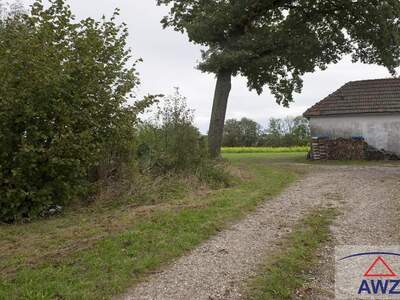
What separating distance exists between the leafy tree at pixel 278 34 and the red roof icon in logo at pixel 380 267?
41.8 ft

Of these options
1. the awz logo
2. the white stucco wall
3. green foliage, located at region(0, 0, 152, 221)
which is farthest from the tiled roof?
the awz logo

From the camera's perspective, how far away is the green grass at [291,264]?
168 inches

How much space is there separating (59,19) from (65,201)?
13.5ft

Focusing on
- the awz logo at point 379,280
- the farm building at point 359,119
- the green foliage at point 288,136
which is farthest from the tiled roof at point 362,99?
the green foliage at point 288,136

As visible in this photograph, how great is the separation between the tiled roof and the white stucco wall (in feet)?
1.18

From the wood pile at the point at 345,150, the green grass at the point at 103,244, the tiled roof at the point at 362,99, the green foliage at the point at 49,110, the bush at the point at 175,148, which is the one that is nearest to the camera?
the green grass at the point at 103,244

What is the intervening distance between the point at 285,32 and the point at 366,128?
7915mm

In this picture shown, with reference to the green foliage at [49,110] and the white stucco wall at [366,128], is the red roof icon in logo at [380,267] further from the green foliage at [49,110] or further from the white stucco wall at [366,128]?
the white stucco wall at [366,128]

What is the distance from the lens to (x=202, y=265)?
5141 mm

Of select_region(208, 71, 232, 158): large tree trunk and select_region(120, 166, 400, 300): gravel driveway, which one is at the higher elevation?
select_region(208, 71, 232, 158): large tree trunk

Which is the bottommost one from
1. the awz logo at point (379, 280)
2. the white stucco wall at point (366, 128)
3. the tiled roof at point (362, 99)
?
the awz logo at point (379, 280)

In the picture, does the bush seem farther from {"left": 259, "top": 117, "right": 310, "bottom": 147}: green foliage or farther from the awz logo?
{"left": 259, "top": 117, "right": 310, "bottom": 147}: green foliage

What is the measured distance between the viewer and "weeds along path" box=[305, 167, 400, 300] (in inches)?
180

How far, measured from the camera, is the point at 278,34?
18.0m
